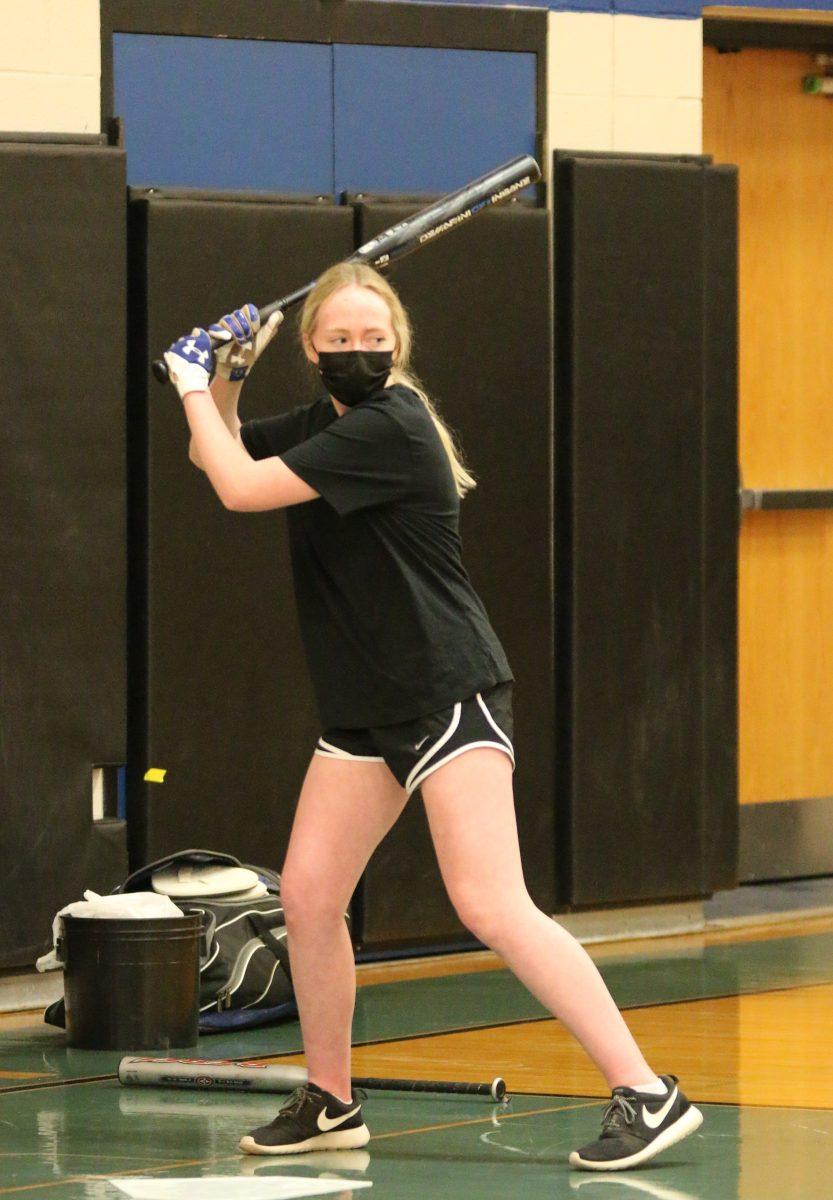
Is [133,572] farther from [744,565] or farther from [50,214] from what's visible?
[744,565]

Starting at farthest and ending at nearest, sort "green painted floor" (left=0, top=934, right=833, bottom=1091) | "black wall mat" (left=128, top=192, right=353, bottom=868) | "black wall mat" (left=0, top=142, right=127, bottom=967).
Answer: "black wall mat" (left=128, top=192, right=353, bottom=868) < "black wall mat" (left=0, top=142, right=127, bottom=967) < "green painted floor" (left=0, top=934, right=833, bottom=1091)

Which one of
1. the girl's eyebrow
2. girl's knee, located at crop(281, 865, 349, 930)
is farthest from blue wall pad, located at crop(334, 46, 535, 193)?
girl's knee, located at crop(281, 865, 349, 930)

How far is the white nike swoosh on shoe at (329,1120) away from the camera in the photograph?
506 cm

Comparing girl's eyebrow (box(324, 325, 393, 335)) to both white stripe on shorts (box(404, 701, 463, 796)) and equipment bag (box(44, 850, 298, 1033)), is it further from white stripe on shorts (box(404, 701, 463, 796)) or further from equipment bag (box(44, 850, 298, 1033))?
equipment bag (box(44, 850, 298, 1033))

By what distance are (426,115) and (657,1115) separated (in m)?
4.10

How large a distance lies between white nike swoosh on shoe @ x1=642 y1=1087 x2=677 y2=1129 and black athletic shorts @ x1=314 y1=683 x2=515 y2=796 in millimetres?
744

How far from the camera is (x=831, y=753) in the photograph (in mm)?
9812

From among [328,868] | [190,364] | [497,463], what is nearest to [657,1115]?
[328,868]

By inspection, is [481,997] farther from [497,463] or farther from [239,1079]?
[497,463]

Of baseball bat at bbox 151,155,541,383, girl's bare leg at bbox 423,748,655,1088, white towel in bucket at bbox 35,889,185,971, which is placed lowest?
white towel in bucket at bbox 35,889,185,971

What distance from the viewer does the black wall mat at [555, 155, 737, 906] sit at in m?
8.16

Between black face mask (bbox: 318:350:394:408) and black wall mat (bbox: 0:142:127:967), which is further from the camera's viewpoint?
black wall mat (bbox: 0:142:127:967)

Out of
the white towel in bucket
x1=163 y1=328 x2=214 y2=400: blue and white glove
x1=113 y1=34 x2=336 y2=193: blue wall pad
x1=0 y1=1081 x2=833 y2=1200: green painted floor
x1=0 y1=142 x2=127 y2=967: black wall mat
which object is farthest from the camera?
x1=113 y1=34 x2=336 y2=193: blue wall pad

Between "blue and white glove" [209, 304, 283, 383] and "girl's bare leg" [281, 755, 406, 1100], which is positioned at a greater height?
"blue and white glove" [209, 304, 283, 383]
